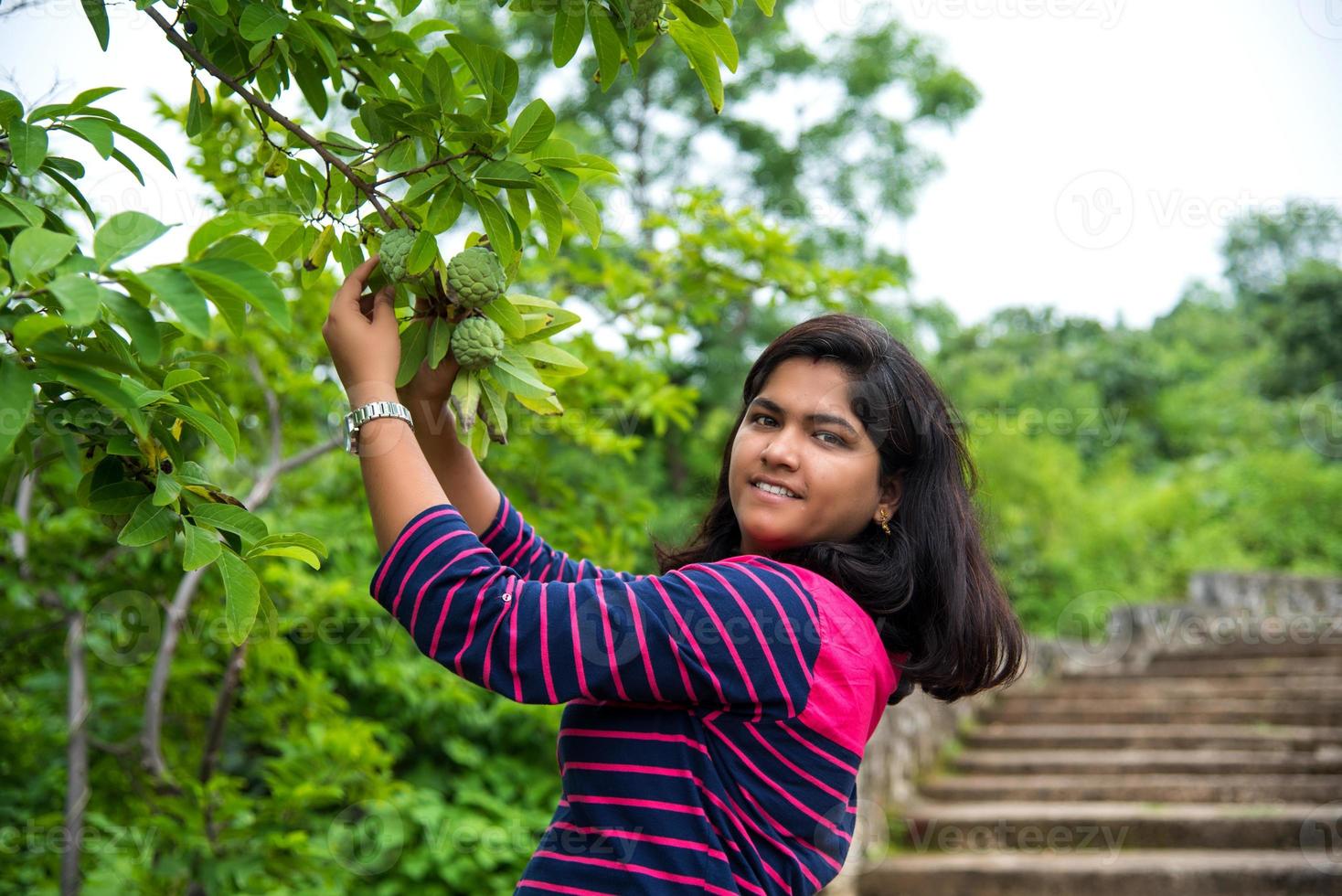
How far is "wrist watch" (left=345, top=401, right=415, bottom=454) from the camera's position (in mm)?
1168

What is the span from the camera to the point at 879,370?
1491mm

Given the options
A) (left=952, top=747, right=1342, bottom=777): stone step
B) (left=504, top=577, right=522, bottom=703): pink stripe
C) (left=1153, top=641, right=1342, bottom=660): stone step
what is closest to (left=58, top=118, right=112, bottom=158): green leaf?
(left=504, top=577, right=522, bottom=703): pink stripe

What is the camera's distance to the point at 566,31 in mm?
1230

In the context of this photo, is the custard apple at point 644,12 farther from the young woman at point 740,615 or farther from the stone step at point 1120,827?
the stone step at point 1120,827

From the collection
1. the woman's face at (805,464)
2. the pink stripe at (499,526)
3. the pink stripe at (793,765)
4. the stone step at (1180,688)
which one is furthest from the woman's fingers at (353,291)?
the stone step at (1180,688)

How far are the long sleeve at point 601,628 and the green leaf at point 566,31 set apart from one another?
51 cm

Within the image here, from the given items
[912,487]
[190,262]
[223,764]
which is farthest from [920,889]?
[190,262]

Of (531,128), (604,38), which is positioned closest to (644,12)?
(604,38)

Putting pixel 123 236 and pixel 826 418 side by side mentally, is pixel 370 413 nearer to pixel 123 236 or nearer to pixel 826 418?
pixel 123 236

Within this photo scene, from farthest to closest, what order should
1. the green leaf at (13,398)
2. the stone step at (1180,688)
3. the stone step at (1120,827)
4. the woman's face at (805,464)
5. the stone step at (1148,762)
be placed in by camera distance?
1. the stone step at (1180,688)
2. the stone step at (1148,762)
3. the stone step at (1120,827)
4. the woman's face at (805,464)
5. the green leaf at (13,398)

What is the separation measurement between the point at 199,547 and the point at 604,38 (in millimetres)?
680

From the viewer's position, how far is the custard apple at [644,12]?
1189 millimetres

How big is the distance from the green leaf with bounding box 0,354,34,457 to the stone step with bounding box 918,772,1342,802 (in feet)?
15.5

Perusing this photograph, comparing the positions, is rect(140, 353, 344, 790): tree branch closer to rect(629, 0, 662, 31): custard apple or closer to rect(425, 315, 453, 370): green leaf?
rect(425, 315, 453, 370): green leaf
